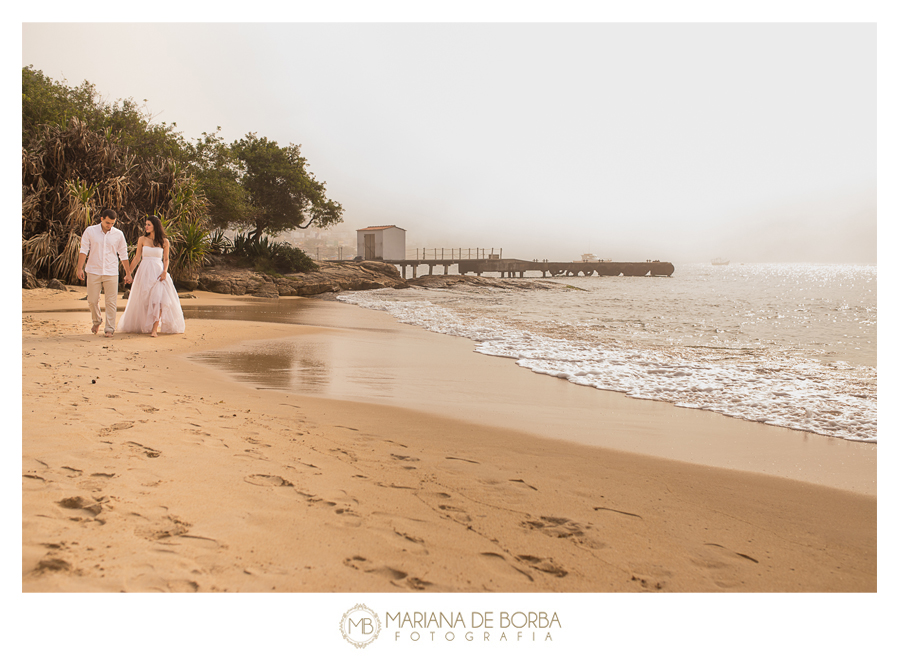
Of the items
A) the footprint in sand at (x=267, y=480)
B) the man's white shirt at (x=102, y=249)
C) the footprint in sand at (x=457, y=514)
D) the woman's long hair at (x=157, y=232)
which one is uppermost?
the woman's long hair at (x=157, y=232)

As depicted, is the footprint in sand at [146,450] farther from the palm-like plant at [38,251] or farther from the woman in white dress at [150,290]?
the palm-like plant at [38,251]

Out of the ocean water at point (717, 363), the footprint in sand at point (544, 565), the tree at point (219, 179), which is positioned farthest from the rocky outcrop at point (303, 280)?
the footprint in sand at point (544, 565)

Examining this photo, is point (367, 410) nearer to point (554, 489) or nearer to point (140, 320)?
point (554, 489)

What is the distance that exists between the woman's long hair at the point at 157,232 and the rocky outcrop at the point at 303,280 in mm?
12687

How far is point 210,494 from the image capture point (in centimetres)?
223

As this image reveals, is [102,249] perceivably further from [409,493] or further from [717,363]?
[717,363]

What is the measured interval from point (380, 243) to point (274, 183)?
15.6 meters

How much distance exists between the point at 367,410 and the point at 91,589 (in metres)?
2.55

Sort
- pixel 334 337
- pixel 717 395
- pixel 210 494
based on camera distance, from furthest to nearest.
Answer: pixel 334 337 → pixel 717 395 → pixel 210 494

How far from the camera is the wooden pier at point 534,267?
52.0 meters
